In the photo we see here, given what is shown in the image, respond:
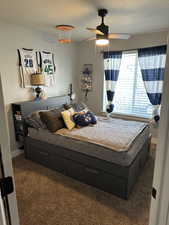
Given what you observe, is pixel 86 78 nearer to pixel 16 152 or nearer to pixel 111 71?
pixel 111 71

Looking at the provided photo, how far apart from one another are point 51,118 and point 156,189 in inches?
86.7

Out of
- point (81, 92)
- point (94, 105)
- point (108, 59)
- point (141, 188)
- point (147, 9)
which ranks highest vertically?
point (147, 9)

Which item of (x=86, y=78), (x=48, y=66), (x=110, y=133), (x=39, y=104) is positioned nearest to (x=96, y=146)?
(x=110, y=133)

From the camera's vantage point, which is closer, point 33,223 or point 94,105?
point 33,223

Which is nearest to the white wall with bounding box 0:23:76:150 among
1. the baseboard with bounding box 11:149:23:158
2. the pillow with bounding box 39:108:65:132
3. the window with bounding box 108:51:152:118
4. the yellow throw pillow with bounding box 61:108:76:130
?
the baseboard with bounding box 11:149:23:158

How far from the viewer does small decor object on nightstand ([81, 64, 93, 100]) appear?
174 inches

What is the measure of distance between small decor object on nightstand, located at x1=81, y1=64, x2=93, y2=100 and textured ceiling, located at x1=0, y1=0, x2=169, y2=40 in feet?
4.25

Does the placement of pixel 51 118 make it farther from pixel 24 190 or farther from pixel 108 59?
pixel 108 59

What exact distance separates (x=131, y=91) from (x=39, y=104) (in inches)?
91.3

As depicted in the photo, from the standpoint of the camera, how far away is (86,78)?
14.8ft

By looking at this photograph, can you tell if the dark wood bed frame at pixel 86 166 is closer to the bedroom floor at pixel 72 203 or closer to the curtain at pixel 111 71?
the bedroom floor at pixel 72 203

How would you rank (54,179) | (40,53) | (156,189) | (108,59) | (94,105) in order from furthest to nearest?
(94,105), (108,59), (40,53), (54,179), (156,189)

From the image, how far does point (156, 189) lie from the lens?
0.88 m

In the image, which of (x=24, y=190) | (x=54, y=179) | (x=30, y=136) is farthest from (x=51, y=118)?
(x=24, y=190)
